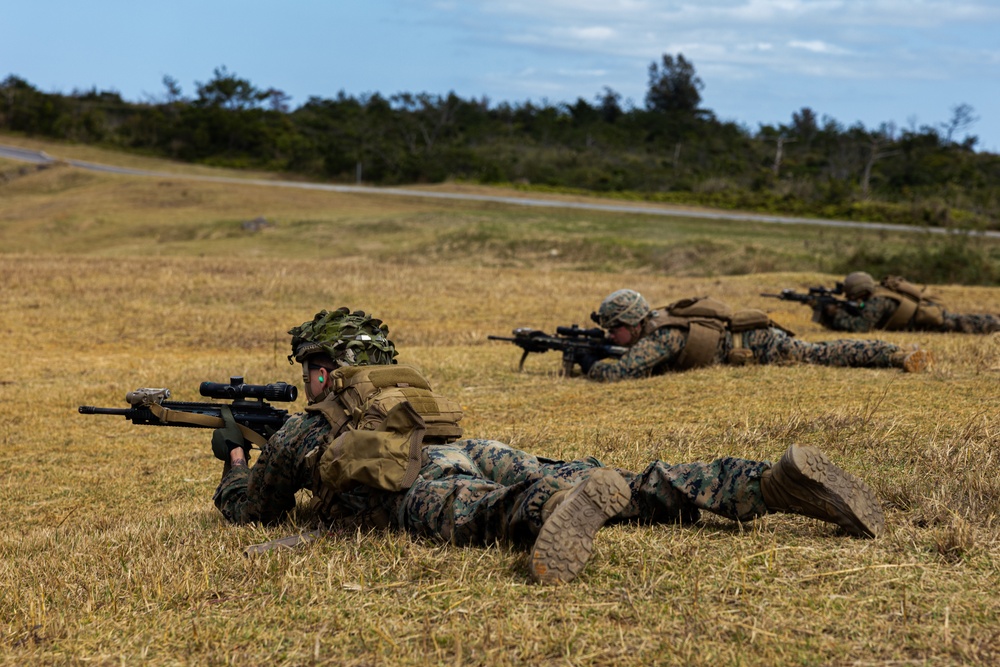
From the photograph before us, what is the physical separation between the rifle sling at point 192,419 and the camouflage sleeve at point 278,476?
0.33 m

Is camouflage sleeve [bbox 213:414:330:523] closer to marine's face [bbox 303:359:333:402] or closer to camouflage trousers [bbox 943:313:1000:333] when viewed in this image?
marine's face [bbox 303:359:333:402]

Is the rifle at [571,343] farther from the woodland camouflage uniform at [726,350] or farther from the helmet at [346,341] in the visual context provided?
the helmet at [346,341]

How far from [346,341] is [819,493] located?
2.61 m

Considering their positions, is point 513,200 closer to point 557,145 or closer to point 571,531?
point 557,145

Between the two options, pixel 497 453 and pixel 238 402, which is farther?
pixel 238 402

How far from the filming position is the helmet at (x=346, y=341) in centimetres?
565

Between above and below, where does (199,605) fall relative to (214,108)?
below

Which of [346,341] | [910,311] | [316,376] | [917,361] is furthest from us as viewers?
[910,311]

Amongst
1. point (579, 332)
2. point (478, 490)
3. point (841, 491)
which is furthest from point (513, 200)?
point (841, 491)

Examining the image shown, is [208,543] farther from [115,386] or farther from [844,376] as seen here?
[115,386]

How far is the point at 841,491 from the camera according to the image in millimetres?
4391

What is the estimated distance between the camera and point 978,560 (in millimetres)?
4230

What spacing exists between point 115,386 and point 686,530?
894 cm

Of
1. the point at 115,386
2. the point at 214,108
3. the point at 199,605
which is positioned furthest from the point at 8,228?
the point at 199,605
